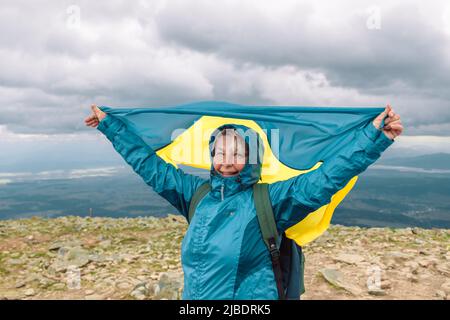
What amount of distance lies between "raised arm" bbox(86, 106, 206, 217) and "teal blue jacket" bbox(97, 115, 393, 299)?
457 millimetres

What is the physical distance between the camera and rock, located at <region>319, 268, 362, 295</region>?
8.38m

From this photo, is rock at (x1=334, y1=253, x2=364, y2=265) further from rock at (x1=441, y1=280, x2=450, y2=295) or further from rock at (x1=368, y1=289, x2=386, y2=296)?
rock at (x1=441, y1=280, x2=450, y2=295)

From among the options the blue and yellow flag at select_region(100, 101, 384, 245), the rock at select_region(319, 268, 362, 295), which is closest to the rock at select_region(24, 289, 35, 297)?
the blue and yellow flag at select_region(100, 101, 384, 245)

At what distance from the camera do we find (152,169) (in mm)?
4508

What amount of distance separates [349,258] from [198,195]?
7839 mm

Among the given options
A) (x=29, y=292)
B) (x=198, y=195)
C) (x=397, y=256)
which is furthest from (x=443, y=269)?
(x=29, y=292)

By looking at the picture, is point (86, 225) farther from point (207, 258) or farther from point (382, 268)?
point (207, 258)

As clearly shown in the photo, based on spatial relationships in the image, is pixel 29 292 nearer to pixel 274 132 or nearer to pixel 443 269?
pixel 274 132

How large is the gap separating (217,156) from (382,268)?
777 centimetres

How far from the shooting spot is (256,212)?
3.79 metres

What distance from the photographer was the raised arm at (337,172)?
357 centimetres

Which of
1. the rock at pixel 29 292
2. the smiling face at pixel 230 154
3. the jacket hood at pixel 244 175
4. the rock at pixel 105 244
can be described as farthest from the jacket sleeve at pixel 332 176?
the rock at pixel 105 244

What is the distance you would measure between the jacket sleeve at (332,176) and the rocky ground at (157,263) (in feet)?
17.9
